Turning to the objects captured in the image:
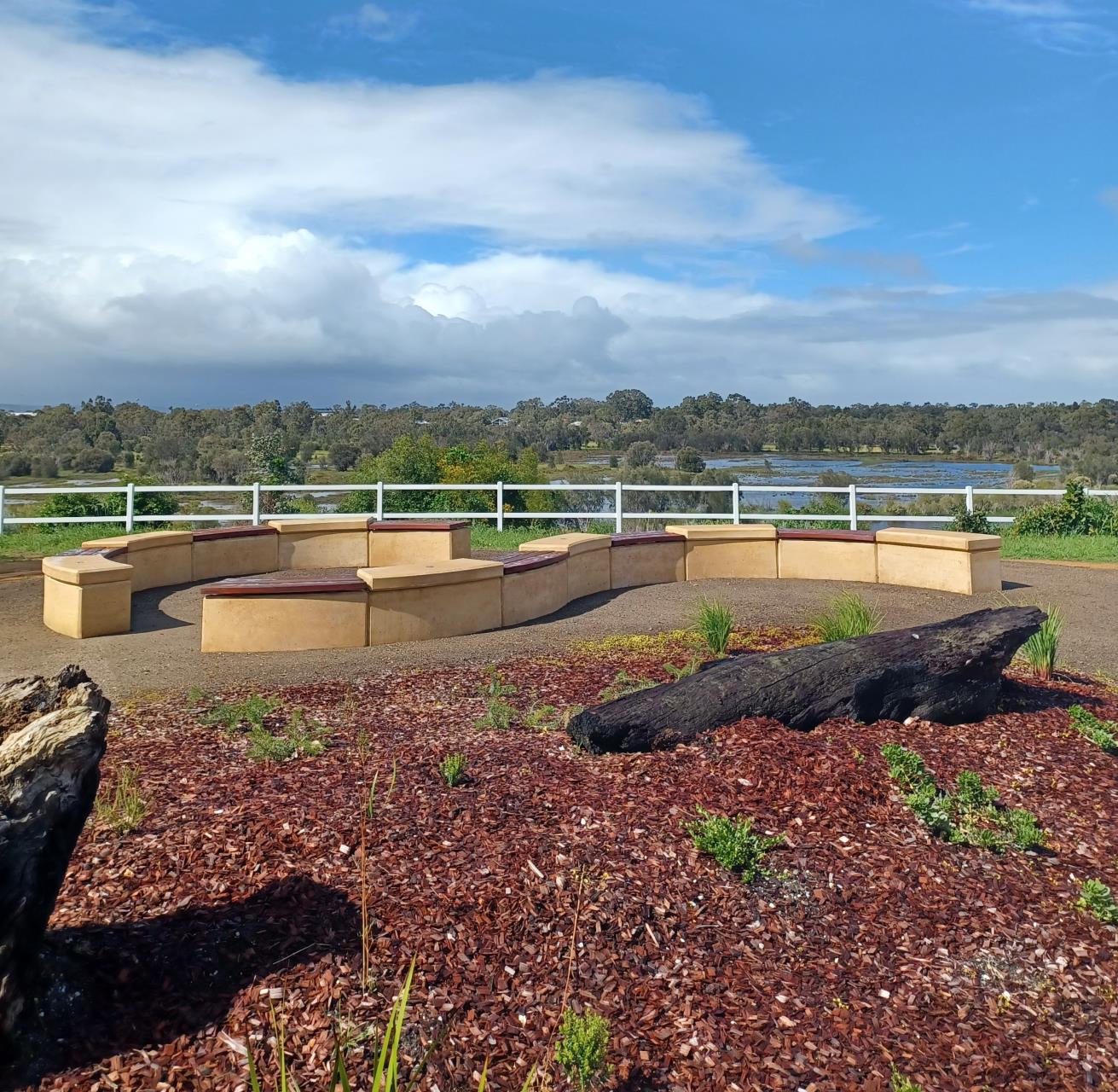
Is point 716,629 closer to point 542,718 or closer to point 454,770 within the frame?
point 542,718

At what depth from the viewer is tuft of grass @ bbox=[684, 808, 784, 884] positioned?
485cm

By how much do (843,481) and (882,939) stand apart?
A: 3758 centimetres

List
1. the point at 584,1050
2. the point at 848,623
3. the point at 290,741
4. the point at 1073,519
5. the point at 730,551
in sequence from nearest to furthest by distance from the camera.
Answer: the point at 584,1050 < the point at 290,741 < the point at 848,623 < the point at 730,551 < the point at 1073,519

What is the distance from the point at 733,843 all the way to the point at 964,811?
1.44 m

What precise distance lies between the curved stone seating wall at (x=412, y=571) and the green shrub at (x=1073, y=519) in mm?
8489

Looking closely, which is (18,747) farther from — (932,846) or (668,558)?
(668,558)

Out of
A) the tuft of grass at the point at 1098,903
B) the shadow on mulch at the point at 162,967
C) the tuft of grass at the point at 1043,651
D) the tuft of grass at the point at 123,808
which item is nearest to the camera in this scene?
the shadow on mulch at the point at 162,967

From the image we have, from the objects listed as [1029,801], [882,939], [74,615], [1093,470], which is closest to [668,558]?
[74,615]

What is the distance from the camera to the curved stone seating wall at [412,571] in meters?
9.87

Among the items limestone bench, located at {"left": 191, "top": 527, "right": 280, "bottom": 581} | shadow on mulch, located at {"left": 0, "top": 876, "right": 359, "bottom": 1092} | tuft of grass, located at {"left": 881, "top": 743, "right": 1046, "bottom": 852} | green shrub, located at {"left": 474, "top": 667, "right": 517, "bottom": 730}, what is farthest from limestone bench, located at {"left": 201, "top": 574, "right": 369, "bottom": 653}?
tuft of grass, located at {"left": 881, "top": 743, "right": 1046, "bottom": 852}

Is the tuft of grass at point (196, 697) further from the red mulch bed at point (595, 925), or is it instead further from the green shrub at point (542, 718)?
the green shrub at point (542, 718)

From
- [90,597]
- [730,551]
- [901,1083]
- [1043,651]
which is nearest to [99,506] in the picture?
[90,597]

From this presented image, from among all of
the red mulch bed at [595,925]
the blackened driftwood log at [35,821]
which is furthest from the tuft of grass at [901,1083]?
the blackened driftwood log at [35,821]

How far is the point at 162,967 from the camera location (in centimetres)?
399
